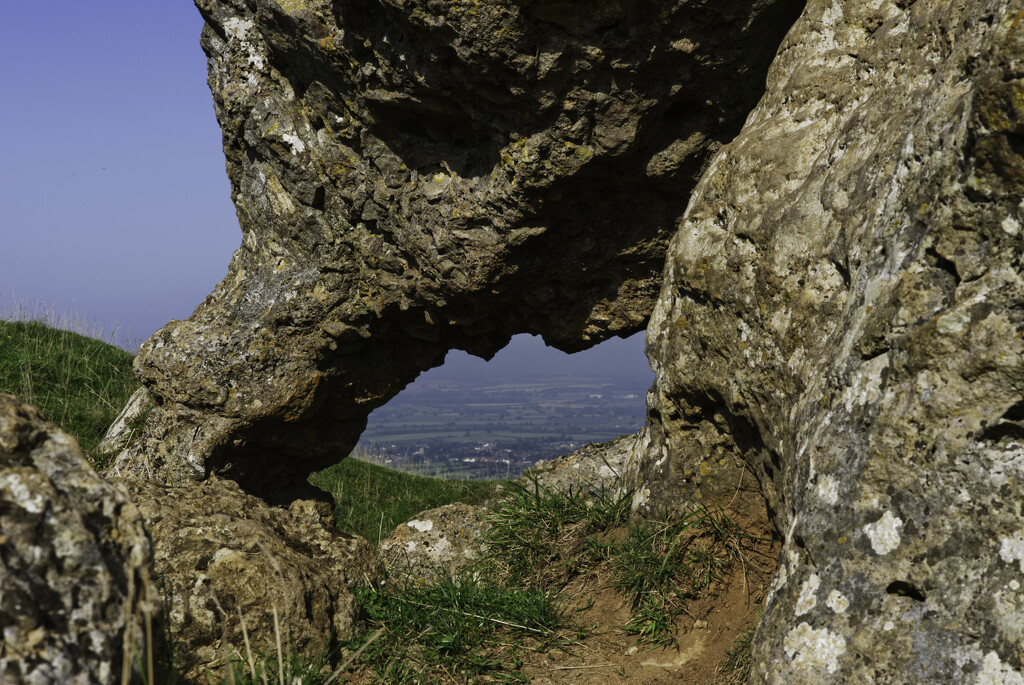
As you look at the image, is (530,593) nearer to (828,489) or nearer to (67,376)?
(828,489)

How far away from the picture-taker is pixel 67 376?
12.2 m

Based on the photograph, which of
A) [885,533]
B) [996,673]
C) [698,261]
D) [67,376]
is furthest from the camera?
[67,376]

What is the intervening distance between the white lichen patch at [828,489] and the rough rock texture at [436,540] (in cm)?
379

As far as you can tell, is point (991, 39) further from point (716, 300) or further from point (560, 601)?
point (560, 601)

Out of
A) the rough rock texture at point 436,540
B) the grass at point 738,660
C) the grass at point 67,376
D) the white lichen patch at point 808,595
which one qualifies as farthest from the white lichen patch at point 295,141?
the white lichen patch at point 808,595

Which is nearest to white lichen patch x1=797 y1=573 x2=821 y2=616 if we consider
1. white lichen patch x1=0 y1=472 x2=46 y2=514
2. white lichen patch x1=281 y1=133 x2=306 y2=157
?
white lichen patch x1=0 y1=472 x2=46 y2=514

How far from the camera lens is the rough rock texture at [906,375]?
3070 millimetres

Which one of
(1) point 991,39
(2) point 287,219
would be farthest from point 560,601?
(2) point 287,219

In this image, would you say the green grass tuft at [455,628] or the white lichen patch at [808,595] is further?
the green grass tuft at [455,628]

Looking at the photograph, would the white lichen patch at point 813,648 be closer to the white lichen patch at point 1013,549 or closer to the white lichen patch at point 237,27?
the white lichen patch at point 1013,549

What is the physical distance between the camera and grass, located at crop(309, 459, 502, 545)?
11219 mm

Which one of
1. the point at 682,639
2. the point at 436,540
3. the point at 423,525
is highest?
the point at 423,525

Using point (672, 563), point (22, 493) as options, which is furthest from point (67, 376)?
point (22, 493)

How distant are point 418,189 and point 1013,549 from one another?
589cm
